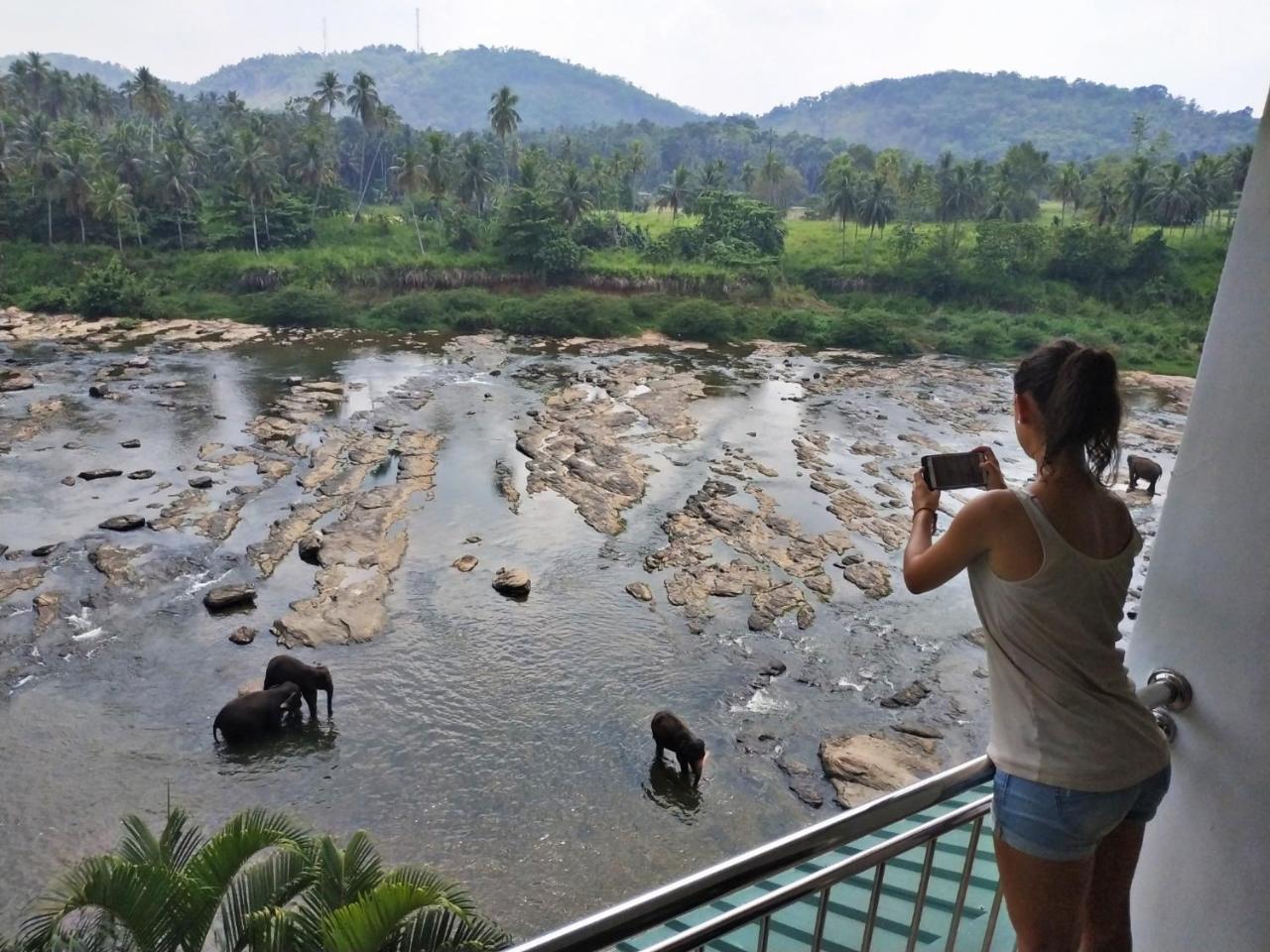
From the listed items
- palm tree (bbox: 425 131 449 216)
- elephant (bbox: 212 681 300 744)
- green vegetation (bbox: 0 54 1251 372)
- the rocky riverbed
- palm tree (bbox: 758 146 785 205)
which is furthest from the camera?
palm tree (bbox: 758 146 785 205)

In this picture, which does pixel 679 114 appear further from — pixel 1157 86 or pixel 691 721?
pixel 691 721

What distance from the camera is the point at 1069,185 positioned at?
122 feet

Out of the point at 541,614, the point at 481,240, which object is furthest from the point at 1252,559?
the point at 481,240

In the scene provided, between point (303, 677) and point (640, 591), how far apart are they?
4.05 m

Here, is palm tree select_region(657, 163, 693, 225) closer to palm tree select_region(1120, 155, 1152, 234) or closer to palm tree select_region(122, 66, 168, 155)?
palm tree select_region(1120, 155, 1152, 234)

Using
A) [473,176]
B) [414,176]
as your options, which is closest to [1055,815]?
[414,176]

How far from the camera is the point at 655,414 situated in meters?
19.0

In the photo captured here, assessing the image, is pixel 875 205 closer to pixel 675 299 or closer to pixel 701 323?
pixel 675 299

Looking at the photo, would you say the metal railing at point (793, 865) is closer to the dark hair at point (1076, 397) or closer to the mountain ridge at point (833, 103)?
the dark hair at point (1076, 397)

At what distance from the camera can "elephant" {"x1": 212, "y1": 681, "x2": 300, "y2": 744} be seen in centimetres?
768

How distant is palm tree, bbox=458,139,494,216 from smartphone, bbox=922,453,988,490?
3813cm

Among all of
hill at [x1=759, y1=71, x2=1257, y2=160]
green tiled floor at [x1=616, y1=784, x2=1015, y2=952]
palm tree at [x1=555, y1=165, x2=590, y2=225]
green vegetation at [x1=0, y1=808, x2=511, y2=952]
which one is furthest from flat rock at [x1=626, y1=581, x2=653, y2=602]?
hill at [x1=759, y1=71, x2=1257, y2=160]

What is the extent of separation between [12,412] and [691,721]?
15.7m

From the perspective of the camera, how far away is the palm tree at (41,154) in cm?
3095
